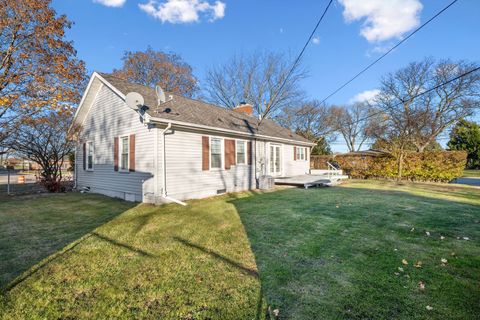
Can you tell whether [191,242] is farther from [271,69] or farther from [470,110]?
[470,110]

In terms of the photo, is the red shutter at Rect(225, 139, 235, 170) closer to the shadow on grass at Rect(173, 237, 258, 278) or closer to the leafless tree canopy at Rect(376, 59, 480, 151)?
the shadow on grass at Rect(173, 237, 258, 278)

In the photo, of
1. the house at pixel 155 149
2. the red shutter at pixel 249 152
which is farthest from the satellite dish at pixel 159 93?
the red shutter at pixel 249 152

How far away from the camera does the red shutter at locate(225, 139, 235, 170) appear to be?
10.6 metres

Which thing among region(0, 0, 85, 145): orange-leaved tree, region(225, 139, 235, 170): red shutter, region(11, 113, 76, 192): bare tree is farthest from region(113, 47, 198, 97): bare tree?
region(225, 139, 235, 170): red shutter

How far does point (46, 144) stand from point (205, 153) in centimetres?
793

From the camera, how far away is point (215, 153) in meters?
10.3

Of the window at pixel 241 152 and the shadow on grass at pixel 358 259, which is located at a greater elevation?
the window at pixel 241 152

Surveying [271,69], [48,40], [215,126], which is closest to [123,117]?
[215,126]

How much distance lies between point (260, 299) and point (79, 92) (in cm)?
1611

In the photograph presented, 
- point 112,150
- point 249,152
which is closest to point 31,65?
point 112,150

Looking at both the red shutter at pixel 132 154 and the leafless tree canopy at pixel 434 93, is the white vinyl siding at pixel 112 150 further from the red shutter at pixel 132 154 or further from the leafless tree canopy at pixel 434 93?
the leafless tree canopy at pixel 434 93

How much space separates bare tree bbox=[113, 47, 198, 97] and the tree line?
0.10 metres

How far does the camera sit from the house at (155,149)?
27.2 feet

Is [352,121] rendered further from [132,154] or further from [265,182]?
[132,154]
